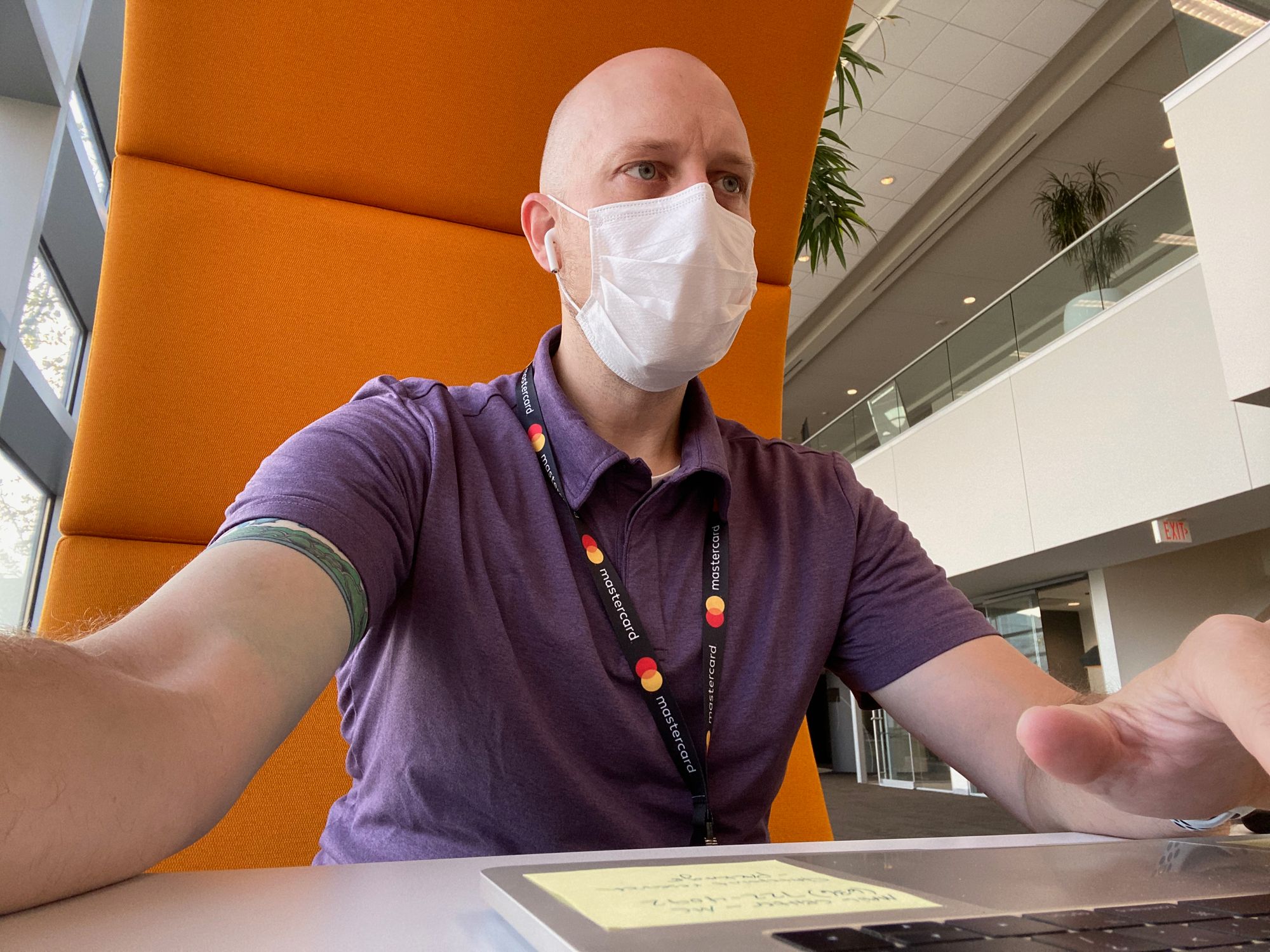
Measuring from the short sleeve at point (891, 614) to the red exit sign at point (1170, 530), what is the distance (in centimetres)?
582

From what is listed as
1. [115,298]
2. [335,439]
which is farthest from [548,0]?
[335,439]

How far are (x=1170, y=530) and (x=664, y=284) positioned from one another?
610 cm

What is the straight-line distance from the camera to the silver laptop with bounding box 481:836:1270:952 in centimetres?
31

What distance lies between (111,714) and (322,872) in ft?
0.46

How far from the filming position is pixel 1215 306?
471 centimetres

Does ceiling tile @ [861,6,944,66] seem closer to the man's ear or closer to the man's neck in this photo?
the man's ear

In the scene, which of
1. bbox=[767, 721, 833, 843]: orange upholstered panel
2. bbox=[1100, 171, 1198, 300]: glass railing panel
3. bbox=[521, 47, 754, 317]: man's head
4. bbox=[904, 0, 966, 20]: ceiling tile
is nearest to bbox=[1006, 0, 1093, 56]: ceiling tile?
bbox=[904, 0, 966, 20]: ceiling tile

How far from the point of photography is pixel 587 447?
0.99 m

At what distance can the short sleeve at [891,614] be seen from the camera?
3.28ft

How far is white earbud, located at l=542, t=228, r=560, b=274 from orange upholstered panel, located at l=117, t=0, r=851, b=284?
29 centimetres

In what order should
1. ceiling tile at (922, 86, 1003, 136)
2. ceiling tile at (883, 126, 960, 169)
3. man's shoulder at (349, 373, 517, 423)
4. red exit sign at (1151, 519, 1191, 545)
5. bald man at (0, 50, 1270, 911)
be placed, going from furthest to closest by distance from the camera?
ceiling tile at (883, 126, 960, 169)
ceiling tile at (922, 86, 1003, 136)
red exit sign at (1151, 519, 1191, 545)
man's shoulder at (349, 373, 517, 423)
bald man at (0, 50, 1270, 911)

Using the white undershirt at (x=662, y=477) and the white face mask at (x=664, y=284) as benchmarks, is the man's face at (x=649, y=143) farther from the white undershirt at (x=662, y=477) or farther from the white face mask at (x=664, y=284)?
the white undershirt at (x=662, y=477)

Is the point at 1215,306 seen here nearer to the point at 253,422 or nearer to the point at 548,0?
the point at 548,0

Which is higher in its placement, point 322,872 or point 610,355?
point 610,355
